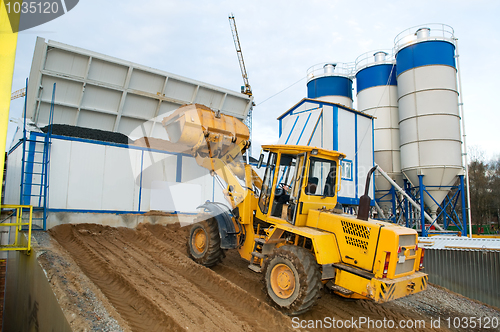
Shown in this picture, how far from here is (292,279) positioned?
462cm

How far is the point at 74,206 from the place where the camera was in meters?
9.52

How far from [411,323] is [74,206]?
30.6 ft

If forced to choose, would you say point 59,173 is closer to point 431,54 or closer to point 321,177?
point 321,177

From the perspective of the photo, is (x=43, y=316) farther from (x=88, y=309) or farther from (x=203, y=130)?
(x=203, y=130)

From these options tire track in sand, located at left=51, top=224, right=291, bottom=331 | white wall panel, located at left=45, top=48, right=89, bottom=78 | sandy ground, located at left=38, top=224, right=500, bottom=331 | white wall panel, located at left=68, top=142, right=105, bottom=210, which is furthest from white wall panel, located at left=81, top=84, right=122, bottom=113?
sandy ground, located at left=38, top=224, right=500, bottom=331

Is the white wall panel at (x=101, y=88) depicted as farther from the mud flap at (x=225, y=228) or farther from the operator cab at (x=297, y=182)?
the operator cab at (x=297, y=182)

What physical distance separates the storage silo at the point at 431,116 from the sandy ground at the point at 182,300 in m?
6.66

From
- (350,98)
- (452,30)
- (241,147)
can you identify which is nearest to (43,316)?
(241,147)

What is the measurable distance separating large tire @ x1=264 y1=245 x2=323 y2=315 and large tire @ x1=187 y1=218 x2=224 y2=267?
5.52 feet

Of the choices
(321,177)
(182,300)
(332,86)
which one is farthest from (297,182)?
(332,86)

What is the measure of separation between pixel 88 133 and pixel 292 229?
8213mm

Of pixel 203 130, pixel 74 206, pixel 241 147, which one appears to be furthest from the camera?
pixel 74 206

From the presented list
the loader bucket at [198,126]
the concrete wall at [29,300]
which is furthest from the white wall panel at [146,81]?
the concrete wall at [29,300]

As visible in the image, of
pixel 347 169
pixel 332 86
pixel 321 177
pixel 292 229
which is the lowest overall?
pixel 292 229
